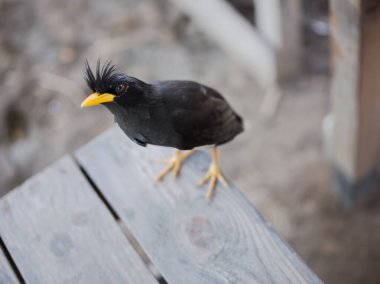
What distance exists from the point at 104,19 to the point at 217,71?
4.64ft

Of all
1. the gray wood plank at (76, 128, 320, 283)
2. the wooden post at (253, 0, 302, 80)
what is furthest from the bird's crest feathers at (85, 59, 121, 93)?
the wooden post at (253, 0, 302, 80)

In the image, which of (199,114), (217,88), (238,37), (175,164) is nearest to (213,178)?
(175,164)

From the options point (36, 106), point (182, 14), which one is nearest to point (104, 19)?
point (182, 14)

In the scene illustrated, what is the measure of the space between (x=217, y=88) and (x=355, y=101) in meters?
1.87

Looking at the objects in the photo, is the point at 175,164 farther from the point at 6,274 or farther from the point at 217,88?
the point at 217,88

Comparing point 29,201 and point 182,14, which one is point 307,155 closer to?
point 182,14

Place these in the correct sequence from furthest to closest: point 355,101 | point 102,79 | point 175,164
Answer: point 355,101, point 175,164, point 102,79

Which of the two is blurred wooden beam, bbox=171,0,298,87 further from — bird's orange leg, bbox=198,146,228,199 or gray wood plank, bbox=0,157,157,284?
gray wood plank, bbox=0,157,157,284

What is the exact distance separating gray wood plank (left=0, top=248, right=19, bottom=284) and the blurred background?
2207 millimetres

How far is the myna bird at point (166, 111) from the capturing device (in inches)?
75.9

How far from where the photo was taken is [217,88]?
4.68m

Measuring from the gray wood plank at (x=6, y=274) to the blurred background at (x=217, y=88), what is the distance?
86.9 inches

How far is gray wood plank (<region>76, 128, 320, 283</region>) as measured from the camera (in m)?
1.93

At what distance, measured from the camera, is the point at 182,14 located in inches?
207
